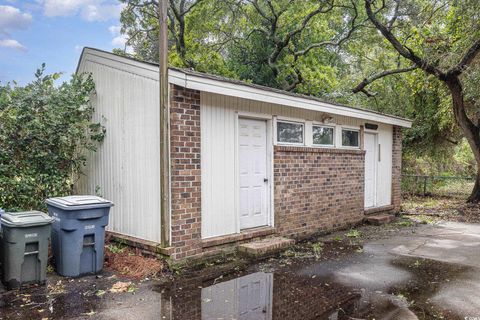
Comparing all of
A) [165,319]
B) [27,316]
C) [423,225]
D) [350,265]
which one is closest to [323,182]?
[350,265]

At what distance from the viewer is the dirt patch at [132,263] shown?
5176mm

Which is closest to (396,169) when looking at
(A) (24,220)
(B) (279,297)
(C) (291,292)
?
(C) (291,292)

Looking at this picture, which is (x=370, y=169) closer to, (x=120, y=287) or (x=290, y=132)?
(x=290, y=132)

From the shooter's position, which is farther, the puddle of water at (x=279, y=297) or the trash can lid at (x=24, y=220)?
the trash can lid at (x=24, y=220)

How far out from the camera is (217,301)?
14.1 feet

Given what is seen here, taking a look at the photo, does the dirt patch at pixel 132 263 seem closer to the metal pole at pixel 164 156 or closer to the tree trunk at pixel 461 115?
the metal pole at pixel 164 156

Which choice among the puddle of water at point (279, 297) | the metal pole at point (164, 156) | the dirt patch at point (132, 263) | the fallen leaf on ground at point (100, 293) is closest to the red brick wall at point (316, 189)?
the puddle of water at point (279, 297)

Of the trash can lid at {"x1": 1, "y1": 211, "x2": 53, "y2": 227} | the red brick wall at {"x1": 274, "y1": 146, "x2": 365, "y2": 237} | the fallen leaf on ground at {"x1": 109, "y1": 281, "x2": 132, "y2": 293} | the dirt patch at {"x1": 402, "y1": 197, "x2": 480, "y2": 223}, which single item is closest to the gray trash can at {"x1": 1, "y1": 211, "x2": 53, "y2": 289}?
the trash can lid at {"x1": 1, "y1": 211, "x2": 53, "y2": 227}

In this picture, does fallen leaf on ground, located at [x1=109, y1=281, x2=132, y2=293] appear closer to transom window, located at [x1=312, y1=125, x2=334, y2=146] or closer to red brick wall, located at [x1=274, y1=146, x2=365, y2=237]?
red brick wall, located at [x1=274, y1=146, x2=365, y2=237]

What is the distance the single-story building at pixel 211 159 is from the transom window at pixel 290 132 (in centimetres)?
2

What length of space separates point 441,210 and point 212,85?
998cm

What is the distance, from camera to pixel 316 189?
805 centimetres

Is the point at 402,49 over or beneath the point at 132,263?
over

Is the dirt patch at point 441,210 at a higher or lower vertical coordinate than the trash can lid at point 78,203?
lower
